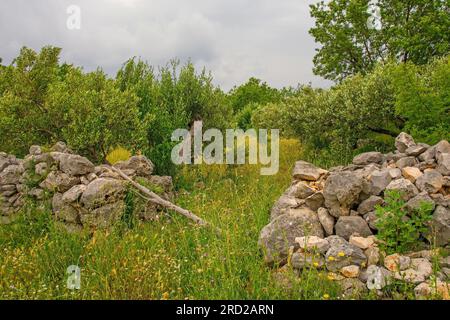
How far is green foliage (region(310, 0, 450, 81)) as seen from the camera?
22.3m

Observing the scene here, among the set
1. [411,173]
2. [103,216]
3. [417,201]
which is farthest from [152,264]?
[411,173]

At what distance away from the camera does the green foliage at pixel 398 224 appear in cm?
606

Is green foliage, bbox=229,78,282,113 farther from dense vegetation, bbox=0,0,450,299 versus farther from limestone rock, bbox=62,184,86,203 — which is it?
limestone rock, bbox=62,184,86,203

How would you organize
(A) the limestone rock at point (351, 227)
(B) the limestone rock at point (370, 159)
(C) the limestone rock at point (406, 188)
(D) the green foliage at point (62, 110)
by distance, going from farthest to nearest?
(D) the green foliage at point (62, 110), (B) the limestone rock at point (370, 159), (C) the limestone rock at point (406, 188), (A) the limestone rock at point (351, 227)

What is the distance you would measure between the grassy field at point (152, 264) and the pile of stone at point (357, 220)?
352mm

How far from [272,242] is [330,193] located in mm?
1267

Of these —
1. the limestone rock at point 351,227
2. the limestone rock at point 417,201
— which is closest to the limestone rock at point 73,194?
the limestone rock at point 351,227

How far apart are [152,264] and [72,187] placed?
12.0 ft

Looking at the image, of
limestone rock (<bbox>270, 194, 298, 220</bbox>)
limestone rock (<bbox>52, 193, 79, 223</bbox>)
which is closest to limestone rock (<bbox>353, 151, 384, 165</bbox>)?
limestone rock (<bbox>270, 194, 298, 220</bbox>)

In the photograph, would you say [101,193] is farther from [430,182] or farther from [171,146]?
[430,182]

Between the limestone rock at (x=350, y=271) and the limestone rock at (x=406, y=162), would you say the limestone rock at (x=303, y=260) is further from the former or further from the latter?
the limestone rock at (x=406, y=162)

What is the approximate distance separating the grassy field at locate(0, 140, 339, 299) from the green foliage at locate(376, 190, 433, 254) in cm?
134
